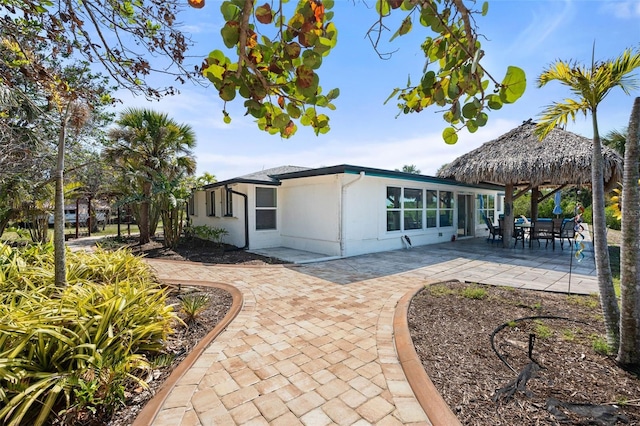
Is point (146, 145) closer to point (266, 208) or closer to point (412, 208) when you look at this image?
point (266, 208)

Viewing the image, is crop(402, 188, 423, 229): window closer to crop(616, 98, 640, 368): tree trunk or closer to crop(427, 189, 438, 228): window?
crop(427, 189, 438, 228): window

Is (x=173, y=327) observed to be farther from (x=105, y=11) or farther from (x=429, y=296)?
(x=429, y=296)

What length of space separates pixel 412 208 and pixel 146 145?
1045 centimetres

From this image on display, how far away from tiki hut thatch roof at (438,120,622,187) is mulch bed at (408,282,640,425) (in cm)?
582

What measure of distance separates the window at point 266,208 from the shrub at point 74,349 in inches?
274

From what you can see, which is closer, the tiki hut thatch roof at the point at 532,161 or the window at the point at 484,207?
the tiki hut thatch roof at the point at 532,161

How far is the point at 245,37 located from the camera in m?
1.18

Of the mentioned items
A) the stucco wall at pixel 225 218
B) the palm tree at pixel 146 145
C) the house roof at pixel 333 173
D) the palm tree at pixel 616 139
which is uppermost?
the palm tree at pixel 616 139

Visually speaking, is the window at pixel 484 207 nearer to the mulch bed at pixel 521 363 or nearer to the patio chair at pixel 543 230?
the patio chair at pixel 543 230

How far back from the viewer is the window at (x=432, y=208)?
11797mm

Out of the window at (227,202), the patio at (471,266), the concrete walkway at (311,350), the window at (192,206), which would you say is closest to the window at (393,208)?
the patio at (471,266)

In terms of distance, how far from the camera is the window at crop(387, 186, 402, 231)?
10.2 metres

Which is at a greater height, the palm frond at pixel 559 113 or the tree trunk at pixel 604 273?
the palm frond at pixel 559 113

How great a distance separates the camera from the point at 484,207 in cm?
1538
